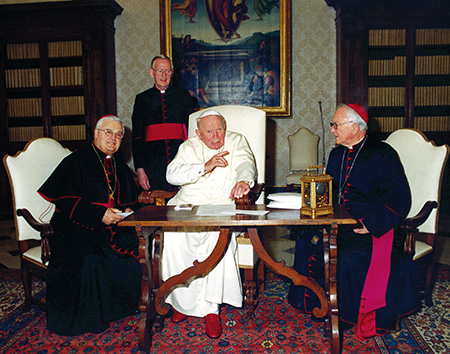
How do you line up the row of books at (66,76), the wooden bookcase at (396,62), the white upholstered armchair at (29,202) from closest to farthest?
1. the white upholstered armchair at (29,202)
2. the wooden bookcase at (396,62)
3. the row of books at (66,76)

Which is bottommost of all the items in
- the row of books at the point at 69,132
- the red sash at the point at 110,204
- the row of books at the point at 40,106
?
the red sash at the point at 110,204

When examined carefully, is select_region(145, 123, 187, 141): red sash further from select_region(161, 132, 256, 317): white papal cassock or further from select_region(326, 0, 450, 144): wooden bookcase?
select_region(326, 0, 450, 144): wooden bookcase

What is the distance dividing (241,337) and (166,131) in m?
1.99

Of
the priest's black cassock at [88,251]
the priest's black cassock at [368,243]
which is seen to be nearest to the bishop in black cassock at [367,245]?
the priest's black cassock at [368,243]

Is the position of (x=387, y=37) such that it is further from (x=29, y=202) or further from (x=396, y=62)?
(x=29, y=202)

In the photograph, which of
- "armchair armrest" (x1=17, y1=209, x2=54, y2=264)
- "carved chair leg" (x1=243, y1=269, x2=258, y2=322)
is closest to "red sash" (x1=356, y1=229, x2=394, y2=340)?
"carved chair leg" (x1=243, y1=269, x2=258, y2=322)

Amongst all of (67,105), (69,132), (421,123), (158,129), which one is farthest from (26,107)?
(421,123)

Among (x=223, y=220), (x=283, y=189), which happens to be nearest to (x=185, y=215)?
(x=223, y=220)

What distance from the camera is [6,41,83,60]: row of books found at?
6.10m

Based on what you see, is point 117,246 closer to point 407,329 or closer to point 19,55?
point 407,329

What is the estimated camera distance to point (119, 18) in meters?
6.36

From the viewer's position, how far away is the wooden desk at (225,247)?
1.93 meters

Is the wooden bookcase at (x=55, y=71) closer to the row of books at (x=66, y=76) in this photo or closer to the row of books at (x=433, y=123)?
the row of books at (x=66, y=76)

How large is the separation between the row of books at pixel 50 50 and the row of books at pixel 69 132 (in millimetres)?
1100
